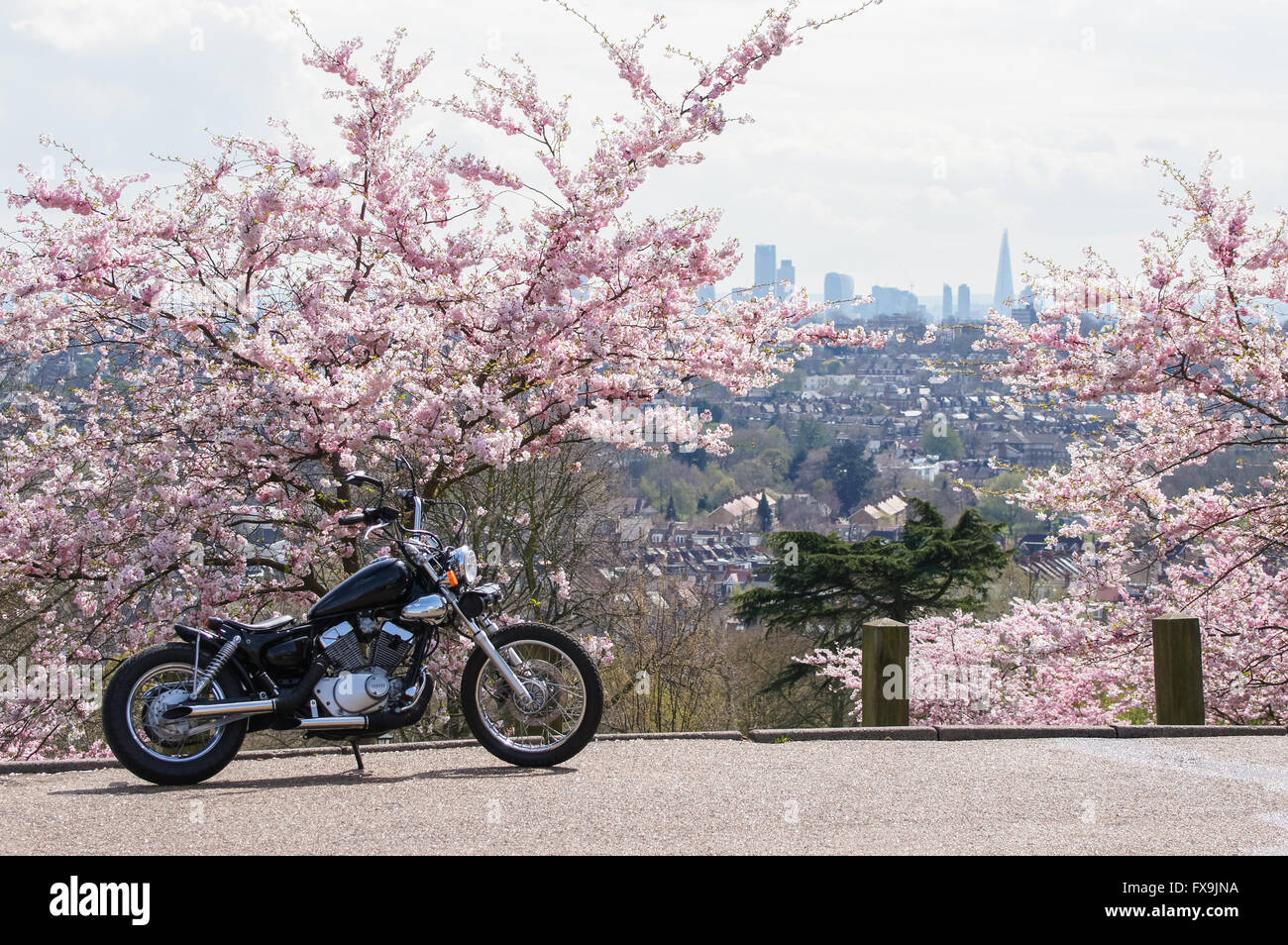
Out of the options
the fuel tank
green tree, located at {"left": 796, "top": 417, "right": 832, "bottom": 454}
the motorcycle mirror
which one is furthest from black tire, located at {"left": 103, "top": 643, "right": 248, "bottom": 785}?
green tree, located at {"left": 796, "top": 417, "right": 832, "bottom": 454}

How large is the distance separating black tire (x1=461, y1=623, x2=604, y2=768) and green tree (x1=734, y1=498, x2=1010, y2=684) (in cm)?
1556

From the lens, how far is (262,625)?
19.6 ft

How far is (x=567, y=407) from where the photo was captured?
855 centimetres

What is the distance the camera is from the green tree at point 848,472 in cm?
7656

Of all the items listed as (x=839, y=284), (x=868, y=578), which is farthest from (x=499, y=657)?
(x=839, y=284)

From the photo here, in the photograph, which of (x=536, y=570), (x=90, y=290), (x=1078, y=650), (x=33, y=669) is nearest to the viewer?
(x=90, y=290)

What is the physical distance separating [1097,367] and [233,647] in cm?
667

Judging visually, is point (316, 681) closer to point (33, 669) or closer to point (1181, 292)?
point (33, 669)

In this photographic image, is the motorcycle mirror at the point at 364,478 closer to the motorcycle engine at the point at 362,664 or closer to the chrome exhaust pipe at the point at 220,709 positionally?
the motorcycle engine at the point at 362,664

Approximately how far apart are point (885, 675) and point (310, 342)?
3.95 m

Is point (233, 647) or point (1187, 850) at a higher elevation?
point (233, 647)

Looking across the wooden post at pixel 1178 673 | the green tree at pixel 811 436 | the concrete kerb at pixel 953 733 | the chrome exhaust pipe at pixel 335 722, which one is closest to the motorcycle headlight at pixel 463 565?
the chrome exhaust pipe at pixel 335 722

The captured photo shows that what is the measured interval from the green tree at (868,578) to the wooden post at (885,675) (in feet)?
45.3

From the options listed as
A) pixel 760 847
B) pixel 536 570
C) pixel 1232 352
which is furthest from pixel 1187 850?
pixel 536 570
